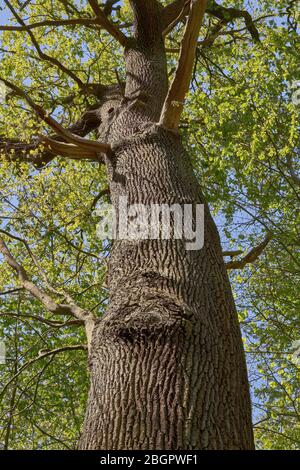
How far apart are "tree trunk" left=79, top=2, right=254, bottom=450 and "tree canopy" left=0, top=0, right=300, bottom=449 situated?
2750 millimetres

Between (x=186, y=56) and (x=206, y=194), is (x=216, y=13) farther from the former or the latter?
(x=186, y=56)

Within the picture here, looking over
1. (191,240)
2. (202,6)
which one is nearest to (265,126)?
(202,6)

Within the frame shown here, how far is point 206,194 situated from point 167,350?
238 inches

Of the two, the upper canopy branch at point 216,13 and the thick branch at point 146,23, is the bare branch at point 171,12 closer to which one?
the upper canopy branch at point 216,13

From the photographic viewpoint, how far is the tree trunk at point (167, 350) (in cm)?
260

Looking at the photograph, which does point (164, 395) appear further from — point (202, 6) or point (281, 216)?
point (281, 216)

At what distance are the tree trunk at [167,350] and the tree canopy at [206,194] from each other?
2.75 meters

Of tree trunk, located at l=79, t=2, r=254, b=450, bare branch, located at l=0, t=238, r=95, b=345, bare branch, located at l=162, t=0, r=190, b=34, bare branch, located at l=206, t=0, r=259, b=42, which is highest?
bare branch, located at l=206, t=0, r=259, b=42

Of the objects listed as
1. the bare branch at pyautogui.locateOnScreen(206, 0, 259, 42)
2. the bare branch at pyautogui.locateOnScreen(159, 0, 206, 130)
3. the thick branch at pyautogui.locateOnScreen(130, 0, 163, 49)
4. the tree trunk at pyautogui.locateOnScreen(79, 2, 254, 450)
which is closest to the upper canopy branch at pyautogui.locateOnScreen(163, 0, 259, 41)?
the bare branch at pyautogui.locateOnScreen(206, 0, 259, 42)

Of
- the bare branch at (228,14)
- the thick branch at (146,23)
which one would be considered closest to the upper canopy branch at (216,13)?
the bare branch at (228,14)

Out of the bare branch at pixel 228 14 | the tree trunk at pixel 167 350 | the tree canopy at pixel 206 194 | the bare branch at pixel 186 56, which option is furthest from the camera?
the bare branch at pixel 228 14

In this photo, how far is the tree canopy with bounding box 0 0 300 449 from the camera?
24.0 feet

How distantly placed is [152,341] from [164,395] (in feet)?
1.29

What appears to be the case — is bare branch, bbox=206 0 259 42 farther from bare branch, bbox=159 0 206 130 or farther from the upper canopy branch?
bare branch, bbox=159 0 206 130
